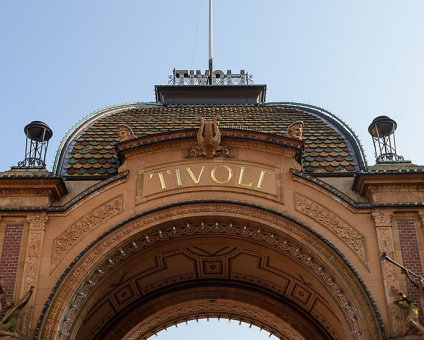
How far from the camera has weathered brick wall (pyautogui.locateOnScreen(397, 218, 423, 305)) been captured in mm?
16203

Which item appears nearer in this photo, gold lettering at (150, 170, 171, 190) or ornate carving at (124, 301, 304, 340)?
gold lettering at (150, 170, 171, 190)

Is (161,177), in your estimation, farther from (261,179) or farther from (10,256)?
(10,256)

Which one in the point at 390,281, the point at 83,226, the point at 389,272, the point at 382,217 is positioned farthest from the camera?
the point at 83,226

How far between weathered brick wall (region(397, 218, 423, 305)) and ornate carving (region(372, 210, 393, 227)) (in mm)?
240

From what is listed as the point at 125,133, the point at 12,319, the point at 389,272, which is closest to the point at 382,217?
the point at 389,272

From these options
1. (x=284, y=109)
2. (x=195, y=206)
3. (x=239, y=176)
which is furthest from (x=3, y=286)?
(x=284, y=109)

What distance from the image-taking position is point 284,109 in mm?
21844

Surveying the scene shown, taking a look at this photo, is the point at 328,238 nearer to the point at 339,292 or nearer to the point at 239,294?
the point at 339,292

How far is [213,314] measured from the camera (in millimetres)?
21312

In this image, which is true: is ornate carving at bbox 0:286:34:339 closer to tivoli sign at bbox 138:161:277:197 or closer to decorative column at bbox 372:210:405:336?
tivoli sign at bbox 138:161:277:197

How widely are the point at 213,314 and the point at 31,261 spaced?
665 centimetres

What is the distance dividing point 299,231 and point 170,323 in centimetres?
613

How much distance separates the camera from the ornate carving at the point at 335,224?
16594mm

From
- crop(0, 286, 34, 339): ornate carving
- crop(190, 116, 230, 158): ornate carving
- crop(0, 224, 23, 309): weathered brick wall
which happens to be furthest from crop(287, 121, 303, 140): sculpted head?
crop(0, 286, 34, 339): ornate carving
